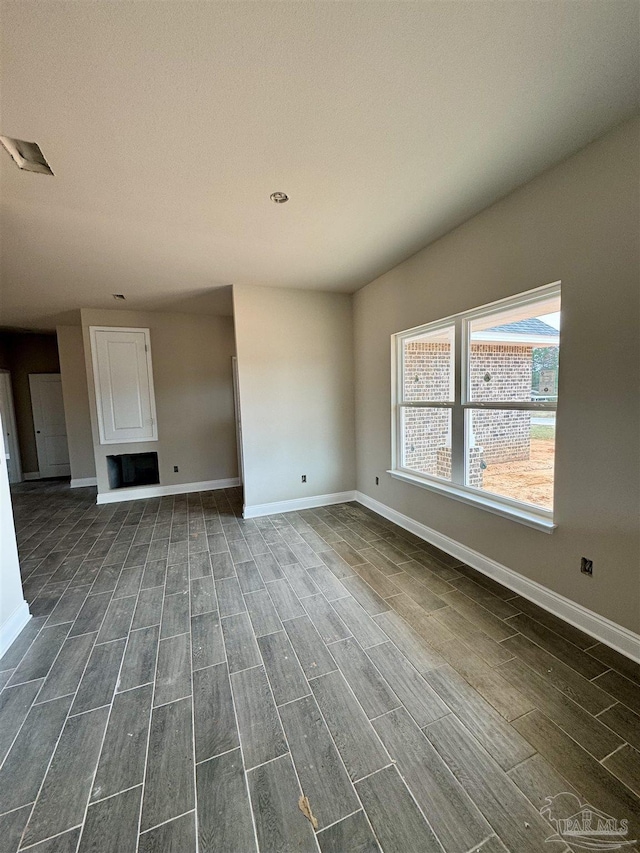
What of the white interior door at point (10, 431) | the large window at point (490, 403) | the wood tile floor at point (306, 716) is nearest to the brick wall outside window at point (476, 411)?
the large window at point (490, 403)

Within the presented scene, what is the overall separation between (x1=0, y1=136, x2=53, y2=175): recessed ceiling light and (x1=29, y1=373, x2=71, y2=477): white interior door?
5718 millimetres

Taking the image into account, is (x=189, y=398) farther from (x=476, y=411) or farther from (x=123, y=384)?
(x=476, y=411)

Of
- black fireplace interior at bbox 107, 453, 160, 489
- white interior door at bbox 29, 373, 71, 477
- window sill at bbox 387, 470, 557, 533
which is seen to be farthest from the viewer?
white interior door at bbox 29, 373, 71, 477

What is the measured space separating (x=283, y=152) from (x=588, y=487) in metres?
2.47

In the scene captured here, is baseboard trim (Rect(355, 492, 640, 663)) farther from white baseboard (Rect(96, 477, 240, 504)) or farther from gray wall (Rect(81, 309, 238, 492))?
gray wall (Rect(81, 309, 238, 492))

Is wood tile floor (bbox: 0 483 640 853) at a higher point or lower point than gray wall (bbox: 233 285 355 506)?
lower

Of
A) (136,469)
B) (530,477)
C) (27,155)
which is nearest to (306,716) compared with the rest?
(530,477)

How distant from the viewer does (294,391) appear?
13.3 ft

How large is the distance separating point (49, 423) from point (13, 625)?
5589mm

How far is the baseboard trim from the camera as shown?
173cm

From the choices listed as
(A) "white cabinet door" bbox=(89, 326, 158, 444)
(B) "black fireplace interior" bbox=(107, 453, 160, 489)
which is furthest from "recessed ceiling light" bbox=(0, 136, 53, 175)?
(B) "black fireplace interior" bbox=(107, 453, 160, 489)

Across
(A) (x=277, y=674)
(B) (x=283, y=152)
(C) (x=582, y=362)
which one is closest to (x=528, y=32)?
(B) (x=283, y=152)

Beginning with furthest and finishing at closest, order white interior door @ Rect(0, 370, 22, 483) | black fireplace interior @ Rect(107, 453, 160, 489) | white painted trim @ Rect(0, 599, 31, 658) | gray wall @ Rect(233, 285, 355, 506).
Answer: white interior door @ Rect(0, 370, 22, 483) → black fireplace interior @ Rect(107, 453, 160, 489) → gray wall @ Rect(233, 285, 355, 506) → white painted trim @ Rect(0, 599, 31, 658)

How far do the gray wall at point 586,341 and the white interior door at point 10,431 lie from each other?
7.69 metres
